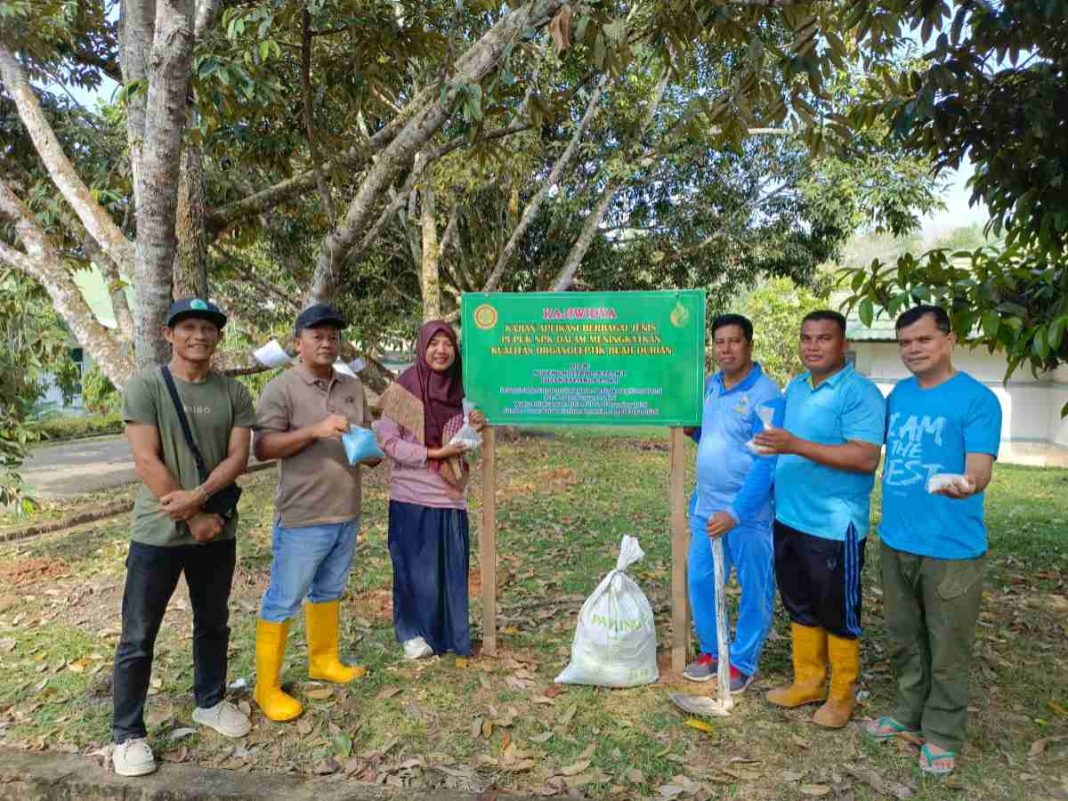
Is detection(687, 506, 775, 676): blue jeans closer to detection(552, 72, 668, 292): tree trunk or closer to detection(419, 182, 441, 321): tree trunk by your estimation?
detection(419, 182, 441, 321): tree trunk

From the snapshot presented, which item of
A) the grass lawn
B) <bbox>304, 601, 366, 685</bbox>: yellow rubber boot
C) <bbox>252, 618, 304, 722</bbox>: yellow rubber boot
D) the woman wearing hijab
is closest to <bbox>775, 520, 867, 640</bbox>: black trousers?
the grass lawn

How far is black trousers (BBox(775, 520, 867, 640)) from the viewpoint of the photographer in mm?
3354

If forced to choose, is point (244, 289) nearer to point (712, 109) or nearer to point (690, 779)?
point (712, 109)

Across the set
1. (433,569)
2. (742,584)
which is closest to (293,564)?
(433,569)

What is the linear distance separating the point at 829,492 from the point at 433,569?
2.06 meters

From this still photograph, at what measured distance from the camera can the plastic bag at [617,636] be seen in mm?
3822

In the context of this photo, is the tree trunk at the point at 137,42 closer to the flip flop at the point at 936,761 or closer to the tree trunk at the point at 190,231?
the tree trunk at the point at 190,231

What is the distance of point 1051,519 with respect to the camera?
28.2 feet

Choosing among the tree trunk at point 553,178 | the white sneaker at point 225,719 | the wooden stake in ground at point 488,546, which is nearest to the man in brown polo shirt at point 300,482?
the white sneaker at point 225,719

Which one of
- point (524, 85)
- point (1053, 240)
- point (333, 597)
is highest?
point (524, 85)

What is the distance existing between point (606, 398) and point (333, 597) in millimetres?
1721

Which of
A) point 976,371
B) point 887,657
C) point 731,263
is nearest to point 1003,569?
point 887,657

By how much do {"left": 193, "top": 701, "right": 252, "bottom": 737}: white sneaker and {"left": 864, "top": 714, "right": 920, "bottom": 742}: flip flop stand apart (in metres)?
2.79

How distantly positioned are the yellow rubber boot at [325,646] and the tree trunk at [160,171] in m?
1.71
